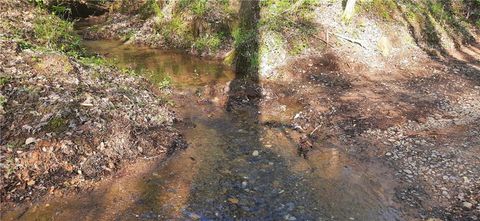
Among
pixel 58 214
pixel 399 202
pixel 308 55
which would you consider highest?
pixel 308 55

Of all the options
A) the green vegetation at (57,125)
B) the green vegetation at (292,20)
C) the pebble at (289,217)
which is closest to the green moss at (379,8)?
the green vegetation at (292,20)

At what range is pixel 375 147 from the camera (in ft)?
33.0

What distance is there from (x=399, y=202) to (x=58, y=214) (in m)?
6.86

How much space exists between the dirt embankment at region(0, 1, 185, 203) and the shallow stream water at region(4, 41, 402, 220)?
0.50 m

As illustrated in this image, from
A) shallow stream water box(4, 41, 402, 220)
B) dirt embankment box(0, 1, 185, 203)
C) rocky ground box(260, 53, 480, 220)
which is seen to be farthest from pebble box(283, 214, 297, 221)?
dirt embankment box(0, 1, 185, 203)

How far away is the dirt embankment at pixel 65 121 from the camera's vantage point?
7496 mm

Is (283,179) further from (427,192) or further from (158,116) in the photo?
(158,116)

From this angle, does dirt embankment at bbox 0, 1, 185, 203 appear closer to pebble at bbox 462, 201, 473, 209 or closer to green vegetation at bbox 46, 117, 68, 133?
green vegetation at bbox 46, 117, 68, 133

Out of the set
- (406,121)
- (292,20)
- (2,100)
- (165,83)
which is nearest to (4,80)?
(2,100)

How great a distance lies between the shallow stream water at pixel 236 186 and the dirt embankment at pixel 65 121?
496 millimetres

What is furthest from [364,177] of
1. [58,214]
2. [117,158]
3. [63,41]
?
[63,41]

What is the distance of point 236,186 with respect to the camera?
825 centimetres

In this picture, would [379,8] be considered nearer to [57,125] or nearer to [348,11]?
[348,11]

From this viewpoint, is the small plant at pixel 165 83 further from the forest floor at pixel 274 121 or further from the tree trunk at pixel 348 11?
the tree trunk at pixel 348 11
